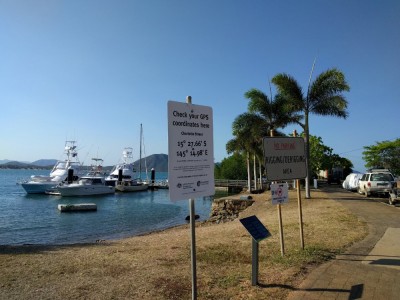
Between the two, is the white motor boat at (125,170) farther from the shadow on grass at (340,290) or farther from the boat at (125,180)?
the shadow on grass at (340,290)

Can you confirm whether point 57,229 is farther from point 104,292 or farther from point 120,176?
point 120,176

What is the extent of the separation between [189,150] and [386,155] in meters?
61.5

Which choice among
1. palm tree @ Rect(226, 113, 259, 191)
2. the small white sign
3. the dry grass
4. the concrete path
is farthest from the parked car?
the small white sign

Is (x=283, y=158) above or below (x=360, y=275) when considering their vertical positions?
above

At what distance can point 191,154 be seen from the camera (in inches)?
175

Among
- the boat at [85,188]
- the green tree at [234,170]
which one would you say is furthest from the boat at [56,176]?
the green tree at [234,170]

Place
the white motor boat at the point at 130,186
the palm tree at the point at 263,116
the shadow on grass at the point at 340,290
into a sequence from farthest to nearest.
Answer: the white motor boat at the point at 130,186 → the palm tree at the point at 263,116 → the shadow on grass at the point at 340,290

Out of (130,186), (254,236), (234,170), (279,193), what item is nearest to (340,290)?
(254,236)

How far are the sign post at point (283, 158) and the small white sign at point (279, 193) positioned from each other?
11cm

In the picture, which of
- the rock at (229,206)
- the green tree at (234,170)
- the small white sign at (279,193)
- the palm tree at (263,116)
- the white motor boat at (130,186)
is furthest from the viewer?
the green tree at (234,170)

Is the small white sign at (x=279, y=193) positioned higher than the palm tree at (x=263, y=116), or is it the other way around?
the palm tree at (x=263, y=116)

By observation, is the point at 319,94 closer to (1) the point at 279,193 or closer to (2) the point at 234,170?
(1) the point at 279,193

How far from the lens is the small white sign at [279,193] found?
24.1ft

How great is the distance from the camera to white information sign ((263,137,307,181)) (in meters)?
7.13
